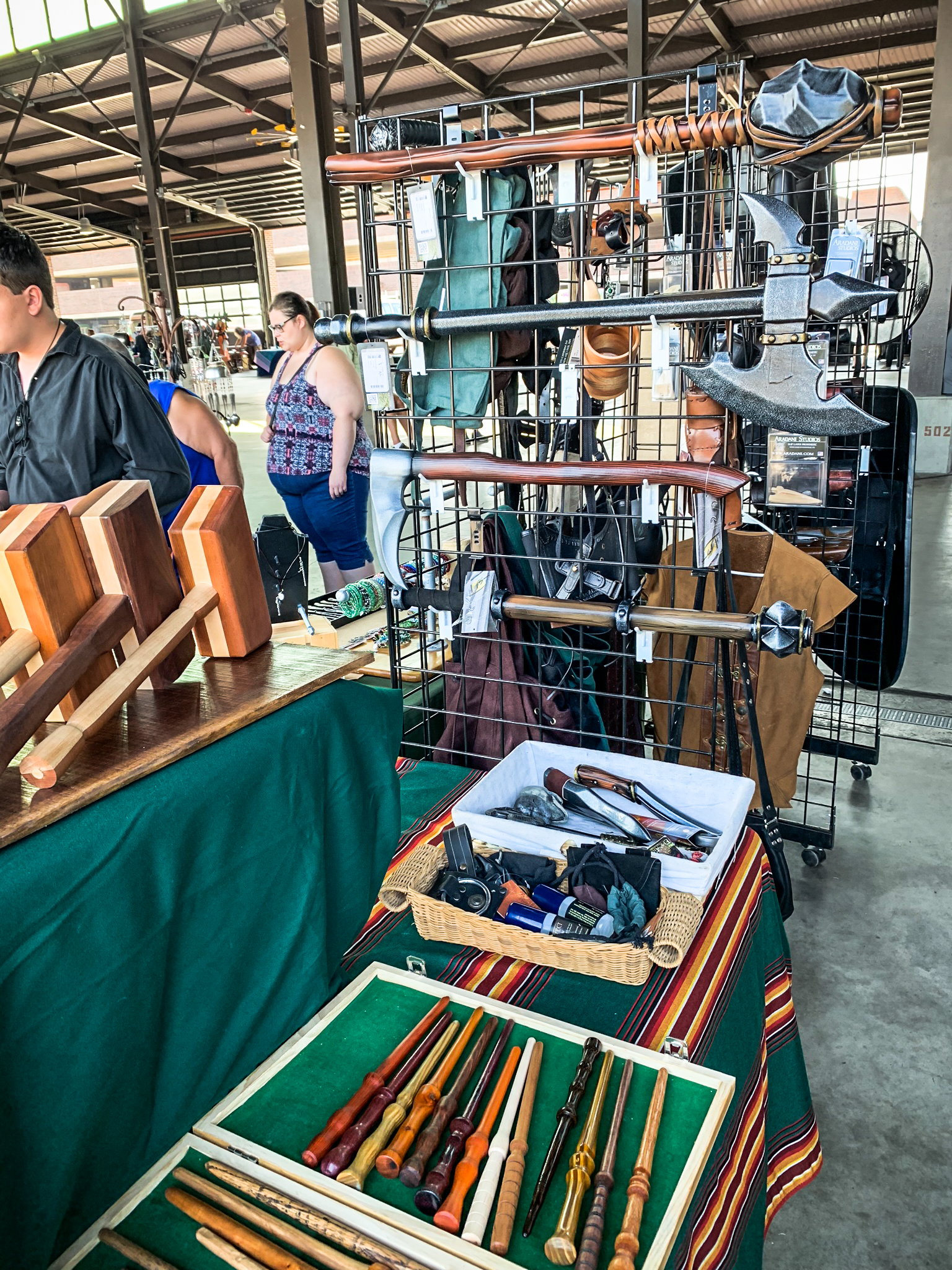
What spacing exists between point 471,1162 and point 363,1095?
147 millimetres

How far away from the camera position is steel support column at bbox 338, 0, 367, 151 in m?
7.16

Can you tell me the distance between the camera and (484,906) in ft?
4.28

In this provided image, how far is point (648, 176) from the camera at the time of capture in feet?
5.00

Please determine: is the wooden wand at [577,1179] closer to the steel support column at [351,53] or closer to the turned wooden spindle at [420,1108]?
the turned wooden spindle at [420,1108]

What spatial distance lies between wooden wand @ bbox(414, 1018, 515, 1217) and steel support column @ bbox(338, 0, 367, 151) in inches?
303

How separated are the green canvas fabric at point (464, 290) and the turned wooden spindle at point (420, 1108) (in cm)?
121

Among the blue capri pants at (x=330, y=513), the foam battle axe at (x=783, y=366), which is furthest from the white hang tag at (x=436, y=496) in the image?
the blue capri pants at (x=330, y=513)

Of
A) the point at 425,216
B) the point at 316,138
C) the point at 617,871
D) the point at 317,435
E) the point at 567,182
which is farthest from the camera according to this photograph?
the point at 316,138

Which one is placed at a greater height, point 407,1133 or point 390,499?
point 390,499

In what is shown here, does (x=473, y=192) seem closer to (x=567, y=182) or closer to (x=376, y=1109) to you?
(x=567, y=182)

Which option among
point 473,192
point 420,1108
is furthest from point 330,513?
point 420,1108

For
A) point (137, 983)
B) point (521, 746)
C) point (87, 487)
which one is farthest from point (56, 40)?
point (137, 983)

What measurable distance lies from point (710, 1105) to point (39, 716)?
0.80 metres

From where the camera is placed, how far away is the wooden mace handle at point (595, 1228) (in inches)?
30.7
